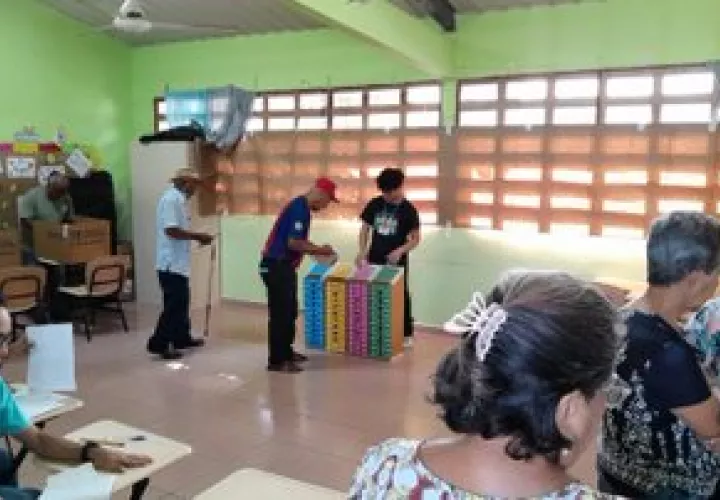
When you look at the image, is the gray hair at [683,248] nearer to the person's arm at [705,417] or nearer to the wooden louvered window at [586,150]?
the person's arm at [705,417]

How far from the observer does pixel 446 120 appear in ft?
18.6

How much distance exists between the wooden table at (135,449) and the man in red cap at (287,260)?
2578mm

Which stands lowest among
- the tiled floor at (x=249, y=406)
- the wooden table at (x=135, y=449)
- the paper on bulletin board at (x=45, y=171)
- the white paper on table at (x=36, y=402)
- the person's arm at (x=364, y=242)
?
the tiled floor at (x=249, y=406)

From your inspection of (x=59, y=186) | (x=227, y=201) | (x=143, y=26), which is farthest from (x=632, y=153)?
(x=59, y=186)

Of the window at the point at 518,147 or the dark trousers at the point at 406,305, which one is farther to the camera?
the dark trousers at the point at 406,305

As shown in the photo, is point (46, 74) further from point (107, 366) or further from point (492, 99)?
point (492, 99)

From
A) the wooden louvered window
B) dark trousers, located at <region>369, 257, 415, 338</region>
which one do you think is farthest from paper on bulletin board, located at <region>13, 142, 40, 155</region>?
the wooden louvered window

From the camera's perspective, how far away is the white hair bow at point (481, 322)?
34.8 inches

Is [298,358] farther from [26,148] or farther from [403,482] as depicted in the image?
[403,482]

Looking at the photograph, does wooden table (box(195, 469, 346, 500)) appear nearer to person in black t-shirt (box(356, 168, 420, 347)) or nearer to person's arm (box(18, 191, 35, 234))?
person in black t-shirt (box(356, 168, 420, 347))

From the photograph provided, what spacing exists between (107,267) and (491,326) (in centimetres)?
529

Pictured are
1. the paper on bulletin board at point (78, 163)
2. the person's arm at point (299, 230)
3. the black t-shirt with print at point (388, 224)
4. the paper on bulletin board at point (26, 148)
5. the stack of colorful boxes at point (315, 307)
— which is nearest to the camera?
the person's arm at point (299, 230)

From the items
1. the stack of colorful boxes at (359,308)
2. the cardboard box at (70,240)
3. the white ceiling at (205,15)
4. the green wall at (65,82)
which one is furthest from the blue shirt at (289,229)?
the green wall at (65,82)

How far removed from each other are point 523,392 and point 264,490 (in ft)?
3.42
